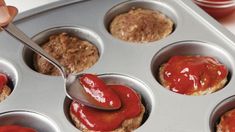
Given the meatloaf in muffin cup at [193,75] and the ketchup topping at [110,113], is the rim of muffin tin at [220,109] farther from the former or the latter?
the ketchup topping at [110,113]

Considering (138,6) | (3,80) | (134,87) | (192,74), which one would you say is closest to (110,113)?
(134,87)

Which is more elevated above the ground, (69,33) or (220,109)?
(220,109)

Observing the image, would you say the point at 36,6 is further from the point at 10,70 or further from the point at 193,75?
the point at 193,75

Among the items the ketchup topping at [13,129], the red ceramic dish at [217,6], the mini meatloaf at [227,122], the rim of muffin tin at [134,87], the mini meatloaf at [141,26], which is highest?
the red ceramic dish at [217,6]

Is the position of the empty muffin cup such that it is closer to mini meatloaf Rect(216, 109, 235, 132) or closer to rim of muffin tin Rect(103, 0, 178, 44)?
rim of muffin tin Rect(103, 0, 178, 44)

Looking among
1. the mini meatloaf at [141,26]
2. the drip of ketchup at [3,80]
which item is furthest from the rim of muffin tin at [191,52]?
the drip of ketchup at [3,80]
